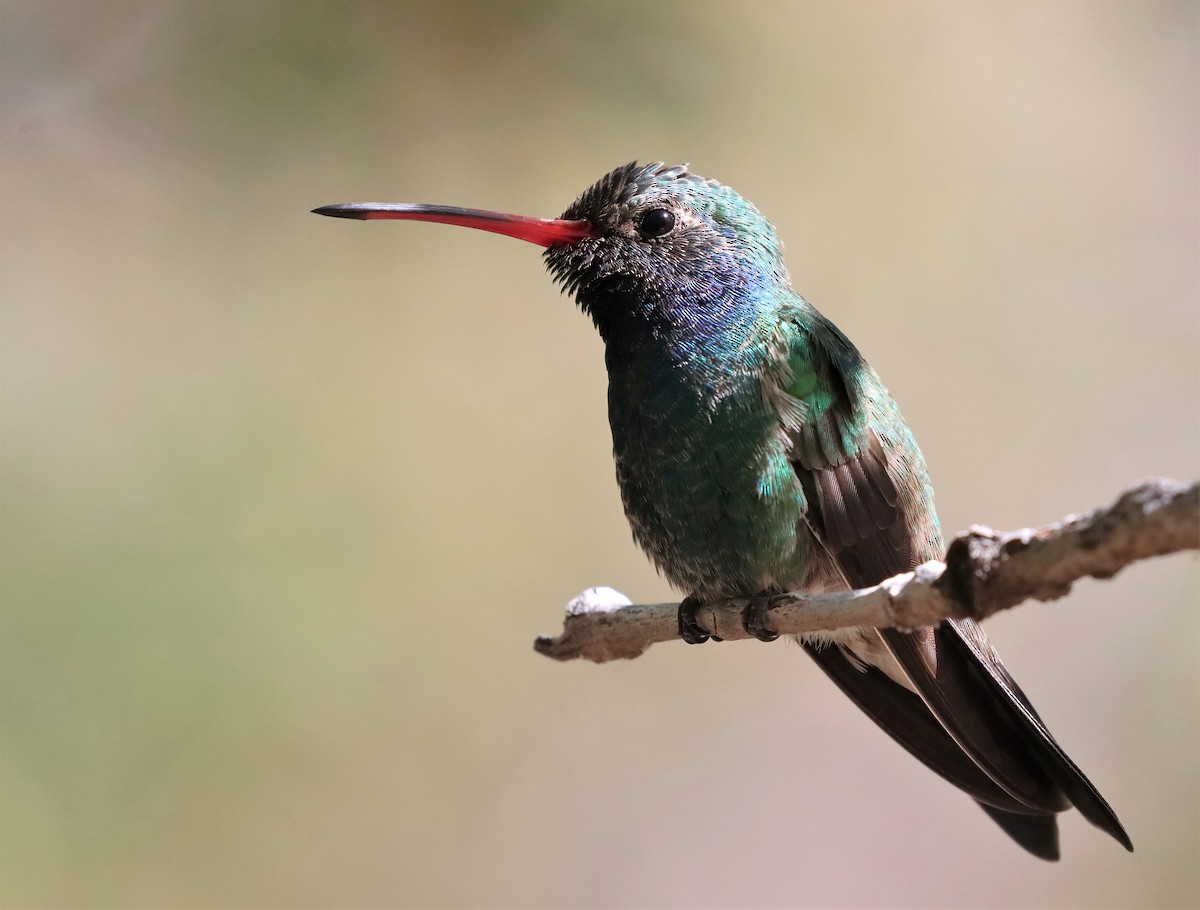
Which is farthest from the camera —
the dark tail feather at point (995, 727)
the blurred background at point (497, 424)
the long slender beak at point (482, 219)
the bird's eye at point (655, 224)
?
the blurred background at point (497, 424)

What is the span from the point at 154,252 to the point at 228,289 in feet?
1.59

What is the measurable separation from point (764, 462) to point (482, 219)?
3.21ft

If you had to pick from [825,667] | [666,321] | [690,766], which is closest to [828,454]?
[666,321]

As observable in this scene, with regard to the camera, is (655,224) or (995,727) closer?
(995,727)

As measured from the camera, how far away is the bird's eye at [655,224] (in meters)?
3.08

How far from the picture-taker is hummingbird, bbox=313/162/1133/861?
2689 mm

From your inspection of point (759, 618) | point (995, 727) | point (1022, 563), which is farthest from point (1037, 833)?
point (1022, 563)

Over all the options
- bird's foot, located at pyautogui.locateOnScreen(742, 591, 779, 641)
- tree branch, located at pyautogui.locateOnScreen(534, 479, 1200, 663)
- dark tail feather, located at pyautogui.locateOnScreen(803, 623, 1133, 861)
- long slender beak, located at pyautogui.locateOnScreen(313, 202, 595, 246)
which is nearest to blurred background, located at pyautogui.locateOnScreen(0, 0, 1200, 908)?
dark tail feather, located at pyautogui.locateOnScreen(803, 623, 1133, 861)

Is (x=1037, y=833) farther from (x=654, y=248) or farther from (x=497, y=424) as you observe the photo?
(x=497, y=424)

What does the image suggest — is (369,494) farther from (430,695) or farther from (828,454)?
(828,454)

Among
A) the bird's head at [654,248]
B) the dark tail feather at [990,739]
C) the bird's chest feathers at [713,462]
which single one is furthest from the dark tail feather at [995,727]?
the bird's head at [654,248]

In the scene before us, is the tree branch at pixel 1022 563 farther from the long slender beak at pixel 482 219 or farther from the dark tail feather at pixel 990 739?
the long slender beak at pixel 482 219

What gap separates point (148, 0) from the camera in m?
5.64

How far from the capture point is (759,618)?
8.68 feet
